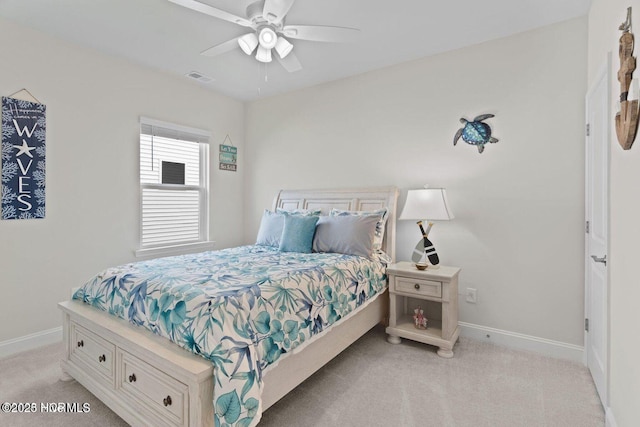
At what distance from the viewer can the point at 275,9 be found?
6.16 ft

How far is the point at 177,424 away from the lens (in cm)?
146

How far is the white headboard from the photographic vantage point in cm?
321

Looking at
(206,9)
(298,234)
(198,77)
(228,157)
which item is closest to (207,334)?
(298,234)

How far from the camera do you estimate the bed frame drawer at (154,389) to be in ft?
4.77

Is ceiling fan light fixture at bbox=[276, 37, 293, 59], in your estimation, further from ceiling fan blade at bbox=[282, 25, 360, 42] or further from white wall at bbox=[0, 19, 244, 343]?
white wall at bbox=[0, 19, 244, 343]

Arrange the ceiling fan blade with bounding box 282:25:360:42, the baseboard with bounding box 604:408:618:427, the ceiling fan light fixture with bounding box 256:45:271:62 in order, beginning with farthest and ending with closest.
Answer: the ceiling fan light fixture with bounding box 256:45:271:62 < the ceiling fan blade with bounding box 282:25:360:42 < the baseboard with bounding box 604:408:618:427

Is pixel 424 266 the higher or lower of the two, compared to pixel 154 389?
higher

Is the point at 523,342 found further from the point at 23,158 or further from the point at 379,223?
the point at 23,158

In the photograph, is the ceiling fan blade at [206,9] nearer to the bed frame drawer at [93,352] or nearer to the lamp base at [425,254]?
the bed frame drawer at [93,352]

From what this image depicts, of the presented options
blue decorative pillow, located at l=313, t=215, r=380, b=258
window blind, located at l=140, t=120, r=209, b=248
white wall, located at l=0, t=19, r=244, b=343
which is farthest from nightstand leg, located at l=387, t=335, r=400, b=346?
white wall, located at l=0, t=19, r=244, b=343

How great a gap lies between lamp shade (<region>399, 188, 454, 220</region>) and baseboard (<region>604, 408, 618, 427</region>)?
152 cm

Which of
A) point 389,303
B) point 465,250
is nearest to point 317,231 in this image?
point 389,303

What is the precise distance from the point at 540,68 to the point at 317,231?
2.34 m

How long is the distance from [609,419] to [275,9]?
2.90 m
